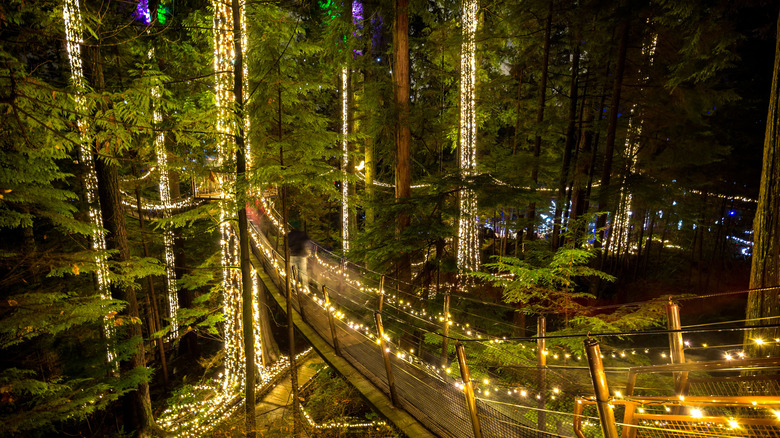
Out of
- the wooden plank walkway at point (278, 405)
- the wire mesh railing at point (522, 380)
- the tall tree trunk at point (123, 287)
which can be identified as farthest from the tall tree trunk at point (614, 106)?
the tall tree trunk at point (123, 287)

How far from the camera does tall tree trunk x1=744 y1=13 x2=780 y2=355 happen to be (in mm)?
3572

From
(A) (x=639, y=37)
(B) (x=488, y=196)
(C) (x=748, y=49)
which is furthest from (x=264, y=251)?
(C) (x=748, y=49)

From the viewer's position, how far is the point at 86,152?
3721 millimetres

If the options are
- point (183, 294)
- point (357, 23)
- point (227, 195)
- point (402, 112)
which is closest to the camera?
point (227, 195)

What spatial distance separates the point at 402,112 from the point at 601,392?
577cm

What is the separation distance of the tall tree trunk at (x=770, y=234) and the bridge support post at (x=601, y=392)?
3.00 m

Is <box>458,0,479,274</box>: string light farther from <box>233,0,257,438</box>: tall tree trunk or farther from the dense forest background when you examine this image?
<box>233,0,257,438</box>: tall tree trunk

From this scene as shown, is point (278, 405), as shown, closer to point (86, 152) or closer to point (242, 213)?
point (242, 213)

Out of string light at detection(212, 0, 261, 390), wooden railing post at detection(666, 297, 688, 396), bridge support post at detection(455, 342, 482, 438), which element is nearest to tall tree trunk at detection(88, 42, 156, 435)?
string light at detection(212, 0, 261, 390)

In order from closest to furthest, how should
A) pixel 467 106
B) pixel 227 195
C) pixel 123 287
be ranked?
pixel 123 287
pixel 227 195
pixel 467 106

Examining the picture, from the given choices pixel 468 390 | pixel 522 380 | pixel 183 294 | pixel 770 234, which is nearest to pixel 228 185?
pixel 468 390

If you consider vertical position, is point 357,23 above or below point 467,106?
above

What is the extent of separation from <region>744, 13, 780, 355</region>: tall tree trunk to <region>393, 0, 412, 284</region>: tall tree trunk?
4692 mm

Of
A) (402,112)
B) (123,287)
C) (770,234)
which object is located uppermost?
(402,112)
